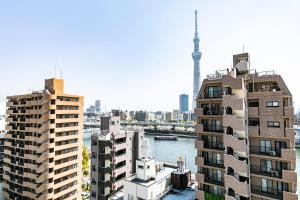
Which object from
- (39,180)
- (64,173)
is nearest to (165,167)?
(64,173)

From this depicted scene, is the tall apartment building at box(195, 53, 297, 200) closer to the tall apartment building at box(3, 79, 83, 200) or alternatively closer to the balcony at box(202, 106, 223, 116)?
the balcony at box(202, 106, 223, 116)

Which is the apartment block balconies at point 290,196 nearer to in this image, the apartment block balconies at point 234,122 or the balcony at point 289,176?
the balcony at point 289,176

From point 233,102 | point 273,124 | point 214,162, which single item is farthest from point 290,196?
point 233,102

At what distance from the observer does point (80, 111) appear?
119 ft

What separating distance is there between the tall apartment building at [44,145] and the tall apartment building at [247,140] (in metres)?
20.3

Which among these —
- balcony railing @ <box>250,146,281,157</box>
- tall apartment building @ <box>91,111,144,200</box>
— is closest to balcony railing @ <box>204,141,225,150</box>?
balcony railing @ <box>250,146,281,157</box>

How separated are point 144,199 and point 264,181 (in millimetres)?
10844

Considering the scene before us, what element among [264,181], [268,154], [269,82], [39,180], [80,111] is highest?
[269,82]

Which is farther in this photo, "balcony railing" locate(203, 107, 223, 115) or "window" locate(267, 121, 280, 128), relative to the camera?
"balcony railing" locate(203, 107, 223, 115)

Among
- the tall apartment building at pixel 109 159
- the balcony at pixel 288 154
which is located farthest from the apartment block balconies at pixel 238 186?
the tall apartment building at pixel 109 159

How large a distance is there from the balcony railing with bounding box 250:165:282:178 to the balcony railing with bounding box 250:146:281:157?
3.60ft

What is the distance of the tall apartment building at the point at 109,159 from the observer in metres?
30.6

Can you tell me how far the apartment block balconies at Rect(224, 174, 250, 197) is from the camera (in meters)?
17.6

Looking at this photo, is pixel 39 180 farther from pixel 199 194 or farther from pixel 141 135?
pixel 199 194
